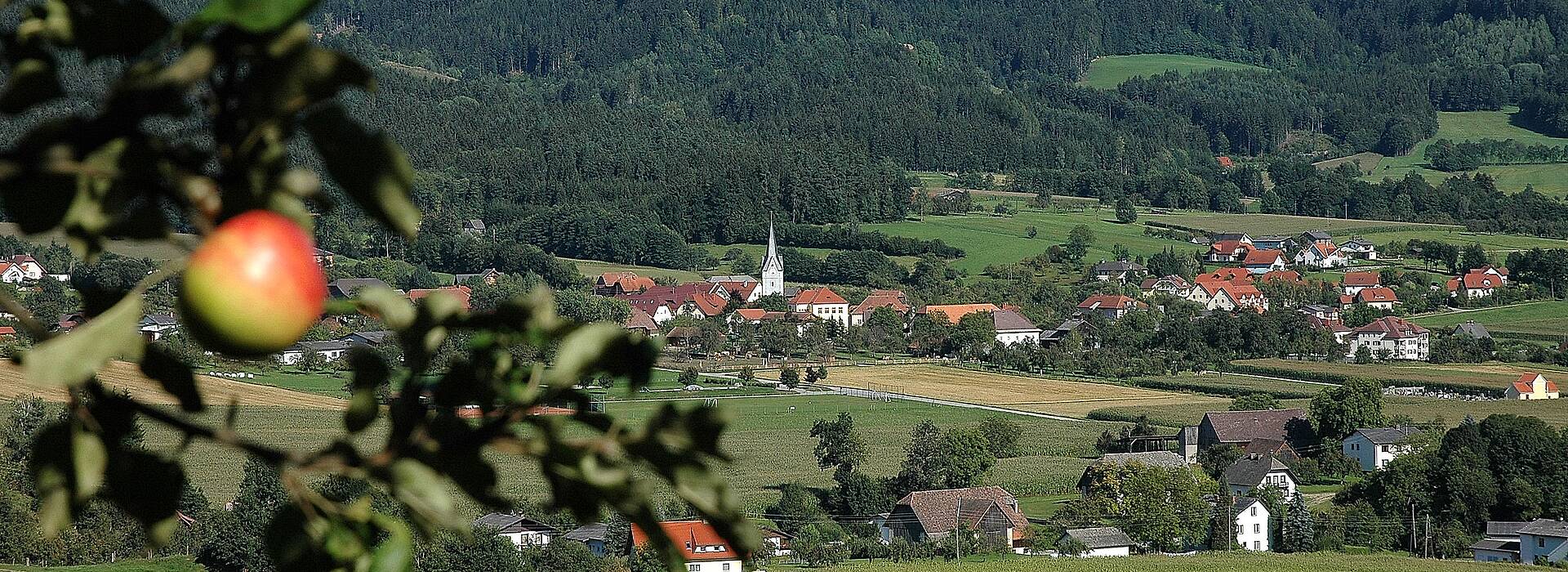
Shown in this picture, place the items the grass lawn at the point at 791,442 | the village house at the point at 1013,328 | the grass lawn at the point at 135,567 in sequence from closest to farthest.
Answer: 1. the grass lawn at the point at 135,567
2. the grass lawn at the point at 791,442
3. the village house at the point at 1013,328

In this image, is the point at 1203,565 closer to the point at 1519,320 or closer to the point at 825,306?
the point at 825,306

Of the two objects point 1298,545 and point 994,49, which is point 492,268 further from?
point 994,49

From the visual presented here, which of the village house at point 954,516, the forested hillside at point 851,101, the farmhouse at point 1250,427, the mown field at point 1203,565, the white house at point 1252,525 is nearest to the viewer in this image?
the mown field at point 1203,565

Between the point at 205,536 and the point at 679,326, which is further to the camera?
the point at 679,326

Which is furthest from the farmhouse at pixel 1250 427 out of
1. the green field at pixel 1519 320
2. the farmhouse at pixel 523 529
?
the green field at pixel 1519 320

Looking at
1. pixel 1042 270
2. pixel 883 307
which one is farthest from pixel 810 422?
pixel 1042 270

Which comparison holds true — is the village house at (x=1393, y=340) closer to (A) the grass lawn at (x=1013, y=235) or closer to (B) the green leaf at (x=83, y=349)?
(A) the grass lawn at (x=1013, y=235)

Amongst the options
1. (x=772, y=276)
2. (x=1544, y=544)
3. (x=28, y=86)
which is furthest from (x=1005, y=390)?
(x=28, y=86)

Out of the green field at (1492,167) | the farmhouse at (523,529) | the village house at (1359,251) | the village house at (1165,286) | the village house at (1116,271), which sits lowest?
the farmhouse at (523,529)
